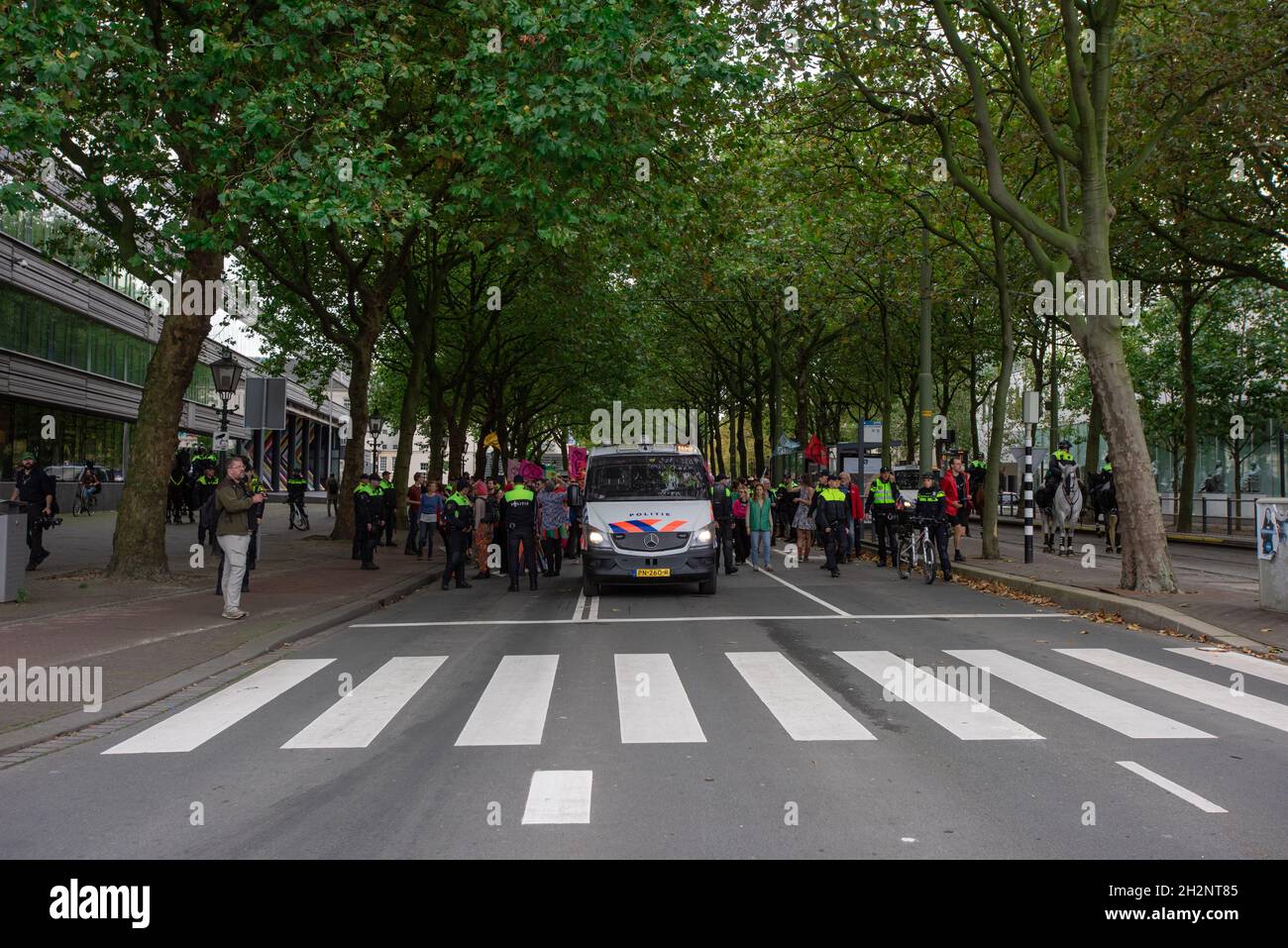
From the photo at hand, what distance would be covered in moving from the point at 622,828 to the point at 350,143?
33.6 feet

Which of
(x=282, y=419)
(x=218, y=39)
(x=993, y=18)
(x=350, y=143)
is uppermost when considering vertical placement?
(x=993, y=18)

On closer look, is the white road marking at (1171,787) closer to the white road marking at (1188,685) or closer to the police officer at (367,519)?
the white road marking at (1188,685)

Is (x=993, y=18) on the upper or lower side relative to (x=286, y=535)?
upper

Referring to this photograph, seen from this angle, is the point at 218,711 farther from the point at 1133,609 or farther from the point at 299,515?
the point at 299,515

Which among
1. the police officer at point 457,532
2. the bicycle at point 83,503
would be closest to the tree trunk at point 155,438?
the police officer at point 457,532

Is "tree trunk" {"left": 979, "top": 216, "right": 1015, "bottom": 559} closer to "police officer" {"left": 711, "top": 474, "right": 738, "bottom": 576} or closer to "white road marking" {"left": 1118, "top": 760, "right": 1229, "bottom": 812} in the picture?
"police officer" {"left": 711, "top": 474, "right": 738, "bottom": 576}

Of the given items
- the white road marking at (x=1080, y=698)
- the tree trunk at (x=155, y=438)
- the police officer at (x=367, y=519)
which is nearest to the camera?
the white road marking at (x=1080, y=698)

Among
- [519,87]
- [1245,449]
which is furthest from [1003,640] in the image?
[1245,449]

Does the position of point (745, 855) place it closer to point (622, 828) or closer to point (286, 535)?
point (622, 828)

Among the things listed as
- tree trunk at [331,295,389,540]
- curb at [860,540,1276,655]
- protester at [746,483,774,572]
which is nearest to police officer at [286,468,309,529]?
tree trunk at [331,295,389,540]

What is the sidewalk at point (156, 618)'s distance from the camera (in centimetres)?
850

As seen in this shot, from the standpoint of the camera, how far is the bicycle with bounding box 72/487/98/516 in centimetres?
3659

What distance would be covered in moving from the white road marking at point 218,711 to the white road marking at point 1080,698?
589 centimetres

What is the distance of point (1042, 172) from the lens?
22875mm
